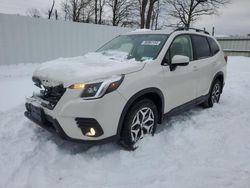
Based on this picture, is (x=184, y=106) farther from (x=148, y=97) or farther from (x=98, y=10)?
(x=98, y=10)

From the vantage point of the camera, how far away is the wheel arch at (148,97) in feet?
9.77

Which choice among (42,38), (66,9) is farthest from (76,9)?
(42,38)

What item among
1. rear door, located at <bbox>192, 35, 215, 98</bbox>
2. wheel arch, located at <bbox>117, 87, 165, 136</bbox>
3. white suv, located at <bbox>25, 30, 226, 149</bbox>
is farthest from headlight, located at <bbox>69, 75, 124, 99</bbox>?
rear door, located at <bbox>192, 35, 215, 98</bbox>

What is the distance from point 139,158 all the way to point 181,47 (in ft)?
6.99

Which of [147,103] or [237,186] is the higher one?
[147,103]

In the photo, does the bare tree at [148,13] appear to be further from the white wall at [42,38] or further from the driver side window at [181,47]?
the driver side window at [181,47]

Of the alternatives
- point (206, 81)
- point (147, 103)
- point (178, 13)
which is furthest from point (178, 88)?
point (178, 13)

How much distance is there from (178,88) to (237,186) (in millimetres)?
1754

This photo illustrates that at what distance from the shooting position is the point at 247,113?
4969 millimetres

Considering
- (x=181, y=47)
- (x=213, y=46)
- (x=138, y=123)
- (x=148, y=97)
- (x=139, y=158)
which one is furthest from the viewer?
(x=213, y=46)

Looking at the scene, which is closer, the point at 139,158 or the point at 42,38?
the point at 139,158

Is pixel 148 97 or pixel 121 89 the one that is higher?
pixel 121 89

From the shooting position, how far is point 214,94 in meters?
5.45

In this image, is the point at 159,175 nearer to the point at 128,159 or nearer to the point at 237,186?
the point at 128,159
